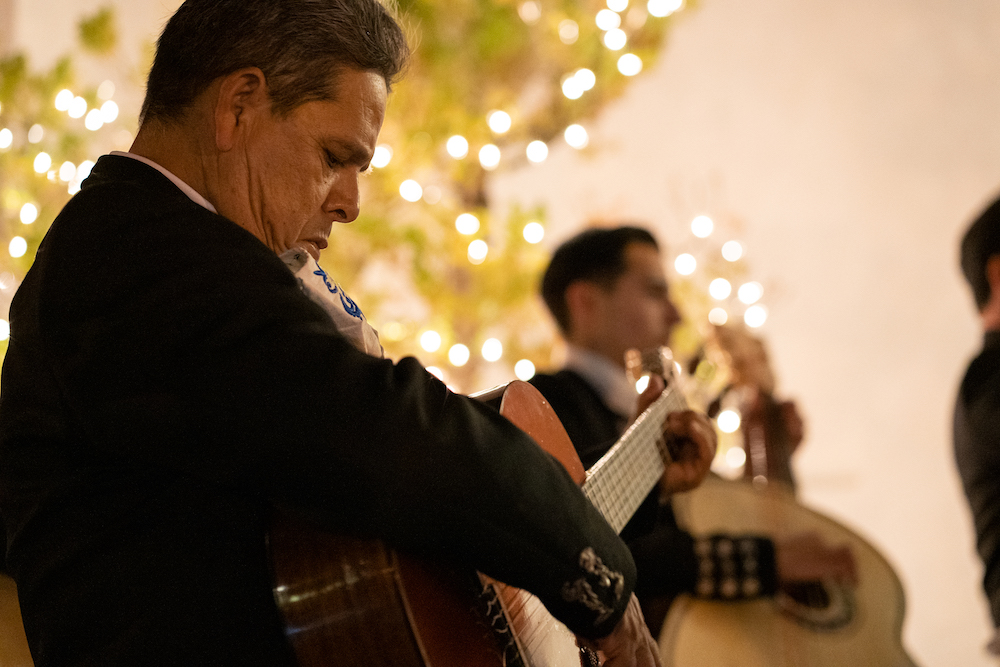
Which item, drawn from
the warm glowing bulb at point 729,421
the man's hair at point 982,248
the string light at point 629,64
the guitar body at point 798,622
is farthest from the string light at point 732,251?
the guitar body at point 798,622

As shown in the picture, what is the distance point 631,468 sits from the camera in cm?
139

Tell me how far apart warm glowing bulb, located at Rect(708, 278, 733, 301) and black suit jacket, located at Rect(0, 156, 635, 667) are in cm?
313

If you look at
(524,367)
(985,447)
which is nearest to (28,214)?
(524,367)

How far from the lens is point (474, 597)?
85 centimetres

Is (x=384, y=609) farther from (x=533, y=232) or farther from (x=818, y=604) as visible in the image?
(x=533, y=232)

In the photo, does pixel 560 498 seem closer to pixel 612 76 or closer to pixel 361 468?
pixel 361 468

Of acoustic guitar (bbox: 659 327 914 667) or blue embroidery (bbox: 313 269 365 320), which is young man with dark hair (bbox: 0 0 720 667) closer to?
blue embroidery (bbox: 313 269 365 320)

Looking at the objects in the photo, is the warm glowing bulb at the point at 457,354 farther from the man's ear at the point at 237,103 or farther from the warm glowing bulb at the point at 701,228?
the man's ear at the point at 237,103

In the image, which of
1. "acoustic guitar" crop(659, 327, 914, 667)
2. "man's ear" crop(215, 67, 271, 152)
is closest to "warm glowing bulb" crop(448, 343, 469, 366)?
"acoustic guitar" crop(659, 327, 914, 667)

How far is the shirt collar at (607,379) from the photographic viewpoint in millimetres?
2369

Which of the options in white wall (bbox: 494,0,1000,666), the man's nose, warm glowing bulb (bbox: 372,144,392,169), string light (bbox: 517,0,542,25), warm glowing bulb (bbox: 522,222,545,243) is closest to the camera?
the man's nose

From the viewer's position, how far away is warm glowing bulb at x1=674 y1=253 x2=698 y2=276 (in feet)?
13.3

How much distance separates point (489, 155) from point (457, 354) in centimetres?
84

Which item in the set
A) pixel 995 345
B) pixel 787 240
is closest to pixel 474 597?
pixel 995 345
